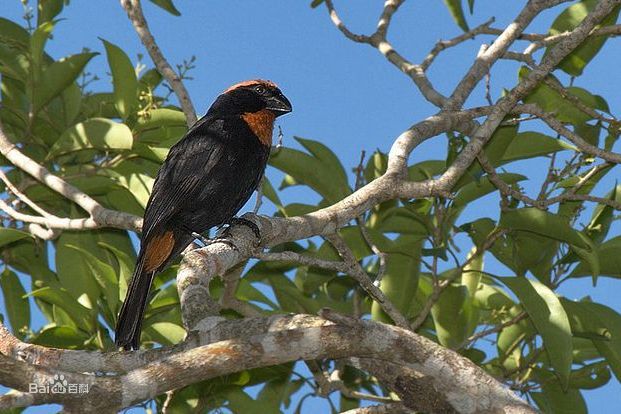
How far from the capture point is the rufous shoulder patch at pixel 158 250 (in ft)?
17.5

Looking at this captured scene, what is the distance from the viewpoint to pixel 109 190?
626 cm

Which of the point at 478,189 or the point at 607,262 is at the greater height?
the point at 478,189

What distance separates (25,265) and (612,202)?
3.83 meters

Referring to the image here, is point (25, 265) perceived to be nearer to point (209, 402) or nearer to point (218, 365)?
point (209, 402)

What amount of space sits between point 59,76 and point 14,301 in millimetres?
1509

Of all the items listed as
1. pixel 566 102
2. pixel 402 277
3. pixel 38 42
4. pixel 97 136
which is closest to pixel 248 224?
pixel 402 277

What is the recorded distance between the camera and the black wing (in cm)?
544

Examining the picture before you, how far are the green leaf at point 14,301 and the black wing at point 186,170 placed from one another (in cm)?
146

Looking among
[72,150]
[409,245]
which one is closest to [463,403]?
[409,245]

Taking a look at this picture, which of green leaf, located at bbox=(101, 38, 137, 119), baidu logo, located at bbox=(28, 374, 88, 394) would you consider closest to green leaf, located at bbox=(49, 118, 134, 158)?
green leaf, located at bbox=(101, 38, 137, 119)

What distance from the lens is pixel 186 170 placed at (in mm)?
5609

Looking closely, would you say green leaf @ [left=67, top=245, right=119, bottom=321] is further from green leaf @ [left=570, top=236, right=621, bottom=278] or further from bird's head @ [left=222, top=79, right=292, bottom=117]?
green leaf @ [left=570, top=236, right=621, bottom=278]

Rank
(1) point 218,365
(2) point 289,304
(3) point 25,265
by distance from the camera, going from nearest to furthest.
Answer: (1) point 218,365 < (2) point 289,304 < (3) point 25,265

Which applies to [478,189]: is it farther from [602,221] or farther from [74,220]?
[74,220]
